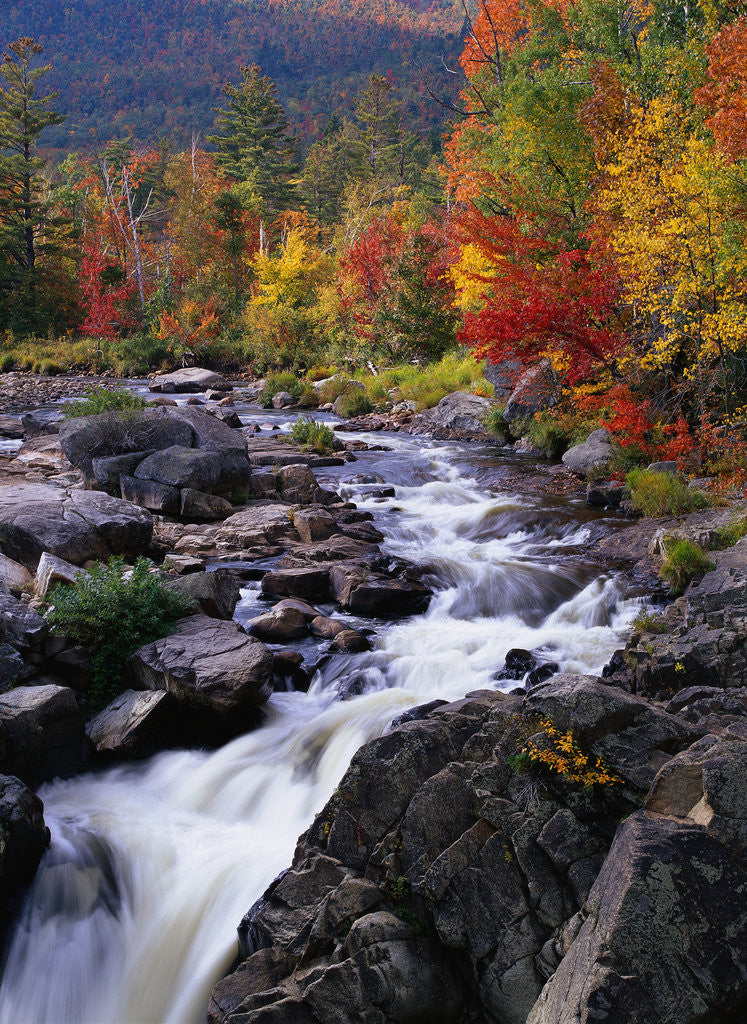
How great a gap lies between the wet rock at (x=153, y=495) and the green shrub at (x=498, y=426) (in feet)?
34.2

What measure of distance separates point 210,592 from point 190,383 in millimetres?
23003

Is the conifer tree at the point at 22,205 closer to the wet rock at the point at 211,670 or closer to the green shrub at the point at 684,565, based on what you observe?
the wet rock at the point at 211,670

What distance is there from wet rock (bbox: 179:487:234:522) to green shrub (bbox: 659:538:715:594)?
740cm

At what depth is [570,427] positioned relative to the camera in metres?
17.5

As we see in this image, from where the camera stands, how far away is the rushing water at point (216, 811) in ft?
15.2

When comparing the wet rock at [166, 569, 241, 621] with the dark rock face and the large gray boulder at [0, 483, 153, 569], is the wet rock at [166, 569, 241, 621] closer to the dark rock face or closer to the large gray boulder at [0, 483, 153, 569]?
the large gray boulder at [0, 483, 153, 569]

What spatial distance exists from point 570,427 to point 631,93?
23.7 feet

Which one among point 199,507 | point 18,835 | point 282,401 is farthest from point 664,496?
point 282,401

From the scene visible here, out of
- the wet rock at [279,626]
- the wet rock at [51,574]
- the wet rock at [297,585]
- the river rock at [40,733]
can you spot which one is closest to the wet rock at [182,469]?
the wet rock at [297,585]

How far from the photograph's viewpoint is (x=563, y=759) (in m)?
3.85

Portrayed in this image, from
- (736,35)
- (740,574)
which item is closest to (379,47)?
(736,35)

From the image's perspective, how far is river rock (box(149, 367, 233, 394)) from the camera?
28531 mm

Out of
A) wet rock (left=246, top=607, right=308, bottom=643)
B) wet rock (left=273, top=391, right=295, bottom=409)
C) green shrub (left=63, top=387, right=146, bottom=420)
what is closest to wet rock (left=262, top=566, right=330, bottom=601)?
wet rock (left=246, top=607, right=308, bottom=643)

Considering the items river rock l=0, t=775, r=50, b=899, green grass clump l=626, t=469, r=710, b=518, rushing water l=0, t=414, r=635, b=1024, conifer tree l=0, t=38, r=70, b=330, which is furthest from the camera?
conifer tree l=0, t=38, r=70, b=330
